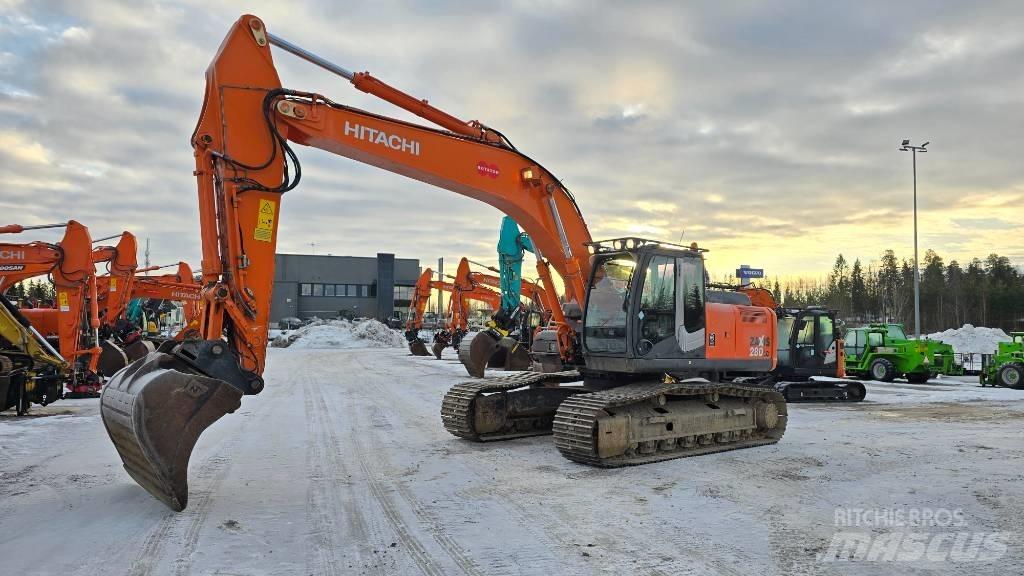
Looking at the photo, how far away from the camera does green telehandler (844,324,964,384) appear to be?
21.2m

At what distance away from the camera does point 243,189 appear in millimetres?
6547

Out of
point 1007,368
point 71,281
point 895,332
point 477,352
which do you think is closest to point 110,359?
point 71,281

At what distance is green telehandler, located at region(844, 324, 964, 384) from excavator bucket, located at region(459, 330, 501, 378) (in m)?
11.7

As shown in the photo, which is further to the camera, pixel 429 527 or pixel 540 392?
pixel 540 392

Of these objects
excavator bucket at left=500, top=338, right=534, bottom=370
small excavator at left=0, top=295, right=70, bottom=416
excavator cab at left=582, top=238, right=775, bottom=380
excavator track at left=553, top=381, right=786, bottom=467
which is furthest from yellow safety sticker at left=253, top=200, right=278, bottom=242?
excavator bucket at left=500, top=338, right=534, bottom=370

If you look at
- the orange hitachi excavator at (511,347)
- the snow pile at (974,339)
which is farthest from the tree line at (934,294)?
the orange hitachi excavator at (511,347)

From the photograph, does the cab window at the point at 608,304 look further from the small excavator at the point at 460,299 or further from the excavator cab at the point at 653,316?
the small excavator at the point at 460,299

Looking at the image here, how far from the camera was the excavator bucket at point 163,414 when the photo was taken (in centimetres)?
539

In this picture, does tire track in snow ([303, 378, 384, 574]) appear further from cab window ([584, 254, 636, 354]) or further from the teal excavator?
the teal excavator

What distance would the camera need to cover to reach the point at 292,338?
1709 inches

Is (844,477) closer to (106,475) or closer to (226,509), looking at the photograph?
(226,509)

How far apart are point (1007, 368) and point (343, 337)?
3481 centimetres

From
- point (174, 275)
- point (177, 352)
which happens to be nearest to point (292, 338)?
point (174, 275)

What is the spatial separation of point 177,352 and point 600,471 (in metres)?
4.49
